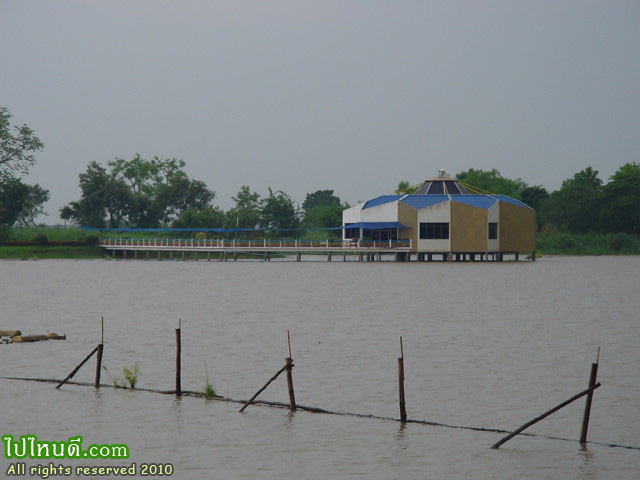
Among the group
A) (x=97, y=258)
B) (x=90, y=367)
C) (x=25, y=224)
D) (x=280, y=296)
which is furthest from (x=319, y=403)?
(x=25, y=224)

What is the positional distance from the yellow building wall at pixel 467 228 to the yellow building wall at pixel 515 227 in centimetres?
359

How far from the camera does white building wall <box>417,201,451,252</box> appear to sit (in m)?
102

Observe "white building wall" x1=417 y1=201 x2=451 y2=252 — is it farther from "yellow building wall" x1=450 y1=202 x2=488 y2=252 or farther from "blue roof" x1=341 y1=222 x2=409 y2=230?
"blue roof" x1=341 y1=222 x2=409 y2=230

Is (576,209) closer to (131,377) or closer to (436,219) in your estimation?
(436,219)

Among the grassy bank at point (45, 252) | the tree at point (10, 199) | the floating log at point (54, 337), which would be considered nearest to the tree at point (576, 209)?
the grassy bank at point (45, 252)

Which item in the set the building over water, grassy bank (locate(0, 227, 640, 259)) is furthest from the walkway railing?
grassy bank (locate(0, 227, 640, 259))

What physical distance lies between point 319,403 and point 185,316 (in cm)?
2480

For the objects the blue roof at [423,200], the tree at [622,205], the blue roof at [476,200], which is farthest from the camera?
the tree at [622,205]

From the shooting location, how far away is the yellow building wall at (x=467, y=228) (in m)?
102

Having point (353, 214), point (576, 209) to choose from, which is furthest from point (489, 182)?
point (353, 214)

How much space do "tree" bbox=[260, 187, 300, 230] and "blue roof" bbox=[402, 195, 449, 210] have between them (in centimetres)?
3900

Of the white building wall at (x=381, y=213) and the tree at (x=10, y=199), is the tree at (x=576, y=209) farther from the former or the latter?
the tree at (x=10, y=199)

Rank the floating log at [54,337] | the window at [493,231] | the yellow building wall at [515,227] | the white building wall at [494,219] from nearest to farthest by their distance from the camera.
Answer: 1. the floating log at [54,337]
2. the white building wall at [494,219]
3. the window at [493,231]
4. the yellow building wall at [515,227]

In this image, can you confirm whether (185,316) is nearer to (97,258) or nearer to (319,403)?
(319,403)
